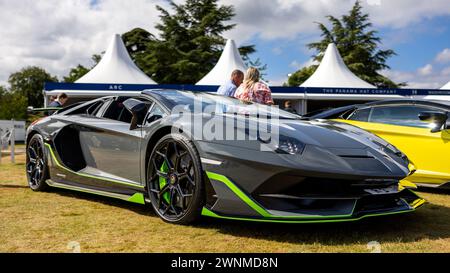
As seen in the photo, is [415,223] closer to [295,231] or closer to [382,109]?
[295,231]

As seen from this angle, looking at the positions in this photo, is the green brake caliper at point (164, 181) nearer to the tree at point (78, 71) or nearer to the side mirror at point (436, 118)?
the side mirror at point (436, 118)

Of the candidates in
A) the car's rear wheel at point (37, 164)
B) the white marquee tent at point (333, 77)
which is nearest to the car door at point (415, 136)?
the car's rear wheel at point (37, 164)

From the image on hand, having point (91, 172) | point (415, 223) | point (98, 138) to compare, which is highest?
point (98, 138)

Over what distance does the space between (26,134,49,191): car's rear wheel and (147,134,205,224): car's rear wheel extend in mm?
2075

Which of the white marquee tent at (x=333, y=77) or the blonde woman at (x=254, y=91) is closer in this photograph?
the blonde woman at (x=254, y=91)

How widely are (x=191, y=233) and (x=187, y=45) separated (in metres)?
38.1

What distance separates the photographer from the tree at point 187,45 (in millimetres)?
37625

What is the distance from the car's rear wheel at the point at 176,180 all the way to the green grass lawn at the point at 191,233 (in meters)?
0.12

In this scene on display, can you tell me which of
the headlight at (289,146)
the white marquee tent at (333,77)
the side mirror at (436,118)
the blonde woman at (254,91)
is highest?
the white marquee tent at (333,77)

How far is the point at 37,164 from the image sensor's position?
5410mm
